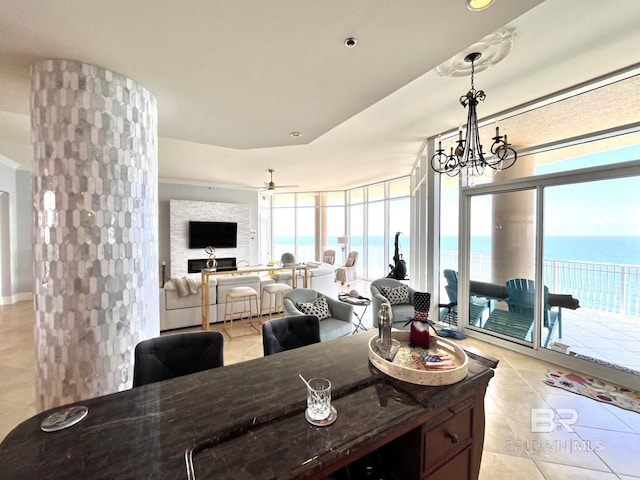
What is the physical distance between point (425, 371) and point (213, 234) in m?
7.74

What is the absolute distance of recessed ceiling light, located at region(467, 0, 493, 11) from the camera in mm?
1250

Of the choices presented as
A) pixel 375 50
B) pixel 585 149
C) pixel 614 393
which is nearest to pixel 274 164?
pixel 375 50

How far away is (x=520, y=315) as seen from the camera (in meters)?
3.67

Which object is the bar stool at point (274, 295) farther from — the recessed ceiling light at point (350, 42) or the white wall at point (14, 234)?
the white wall at point (14, 234)

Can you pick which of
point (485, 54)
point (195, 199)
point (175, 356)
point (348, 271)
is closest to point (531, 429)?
point (175, 356)

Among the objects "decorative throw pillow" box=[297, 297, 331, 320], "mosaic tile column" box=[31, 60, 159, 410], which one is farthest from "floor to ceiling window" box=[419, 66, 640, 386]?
"mosaic tile column" box=[31, 60, 159, 410]

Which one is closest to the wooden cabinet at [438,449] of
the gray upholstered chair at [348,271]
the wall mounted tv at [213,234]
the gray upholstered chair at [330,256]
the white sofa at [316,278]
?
the white sofa at [316,278]

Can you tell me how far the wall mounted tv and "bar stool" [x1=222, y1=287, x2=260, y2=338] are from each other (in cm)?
388

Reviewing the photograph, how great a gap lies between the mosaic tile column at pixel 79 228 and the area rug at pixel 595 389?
4038 mm

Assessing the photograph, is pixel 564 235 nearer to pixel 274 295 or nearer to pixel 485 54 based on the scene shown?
pixel 485 54

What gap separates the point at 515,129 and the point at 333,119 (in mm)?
2723

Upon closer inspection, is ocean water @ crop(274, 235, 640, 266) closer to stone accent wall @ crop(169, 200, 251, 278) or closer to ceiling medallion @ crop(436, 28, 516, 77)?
ceiling medallion @ crop(436, 28, 516, 77)

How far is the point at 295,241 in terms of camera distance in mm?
10430

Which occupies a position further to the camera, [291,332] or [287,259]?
[287,259]
